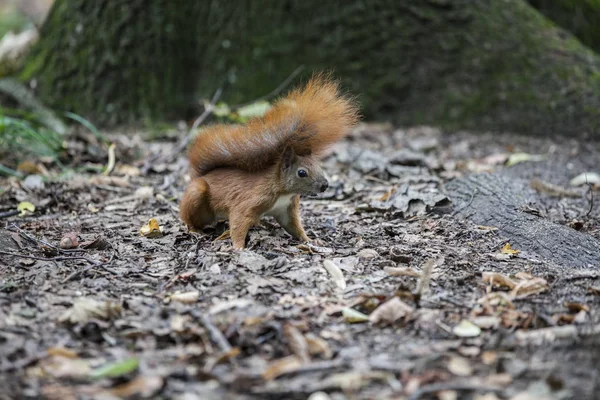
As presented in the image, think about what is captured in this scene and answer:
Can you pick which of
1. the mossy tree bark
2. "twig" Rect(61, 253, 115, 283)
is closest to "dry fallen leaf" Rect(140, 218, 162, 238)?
"twig" Rect(61, 253, 115, 283)

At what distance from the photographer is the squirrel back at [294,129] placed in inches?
163

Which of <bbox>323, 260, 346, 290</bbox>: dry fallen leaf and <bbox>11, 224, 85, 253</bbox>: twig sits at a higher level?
<bbox>11, 224, 85, 253</bbox>: twig

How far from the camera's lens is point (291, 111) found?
4148 mm

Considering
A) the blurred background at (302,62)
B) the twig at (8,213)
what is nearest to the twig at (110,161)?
the blurred background at (302,62)

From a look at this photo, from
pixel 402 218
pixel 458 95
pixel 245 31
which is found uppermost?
pixel 245 31

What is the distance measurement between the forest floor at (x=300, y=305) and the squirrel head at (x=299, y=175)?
350 mm

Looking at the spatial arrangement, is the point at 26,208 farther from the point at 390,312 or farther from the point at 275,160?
the point at 390,312

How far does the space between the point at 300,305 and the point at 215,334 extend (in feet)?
1.77

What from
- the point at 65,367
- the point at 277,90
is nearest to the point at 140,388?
the point at 65,367

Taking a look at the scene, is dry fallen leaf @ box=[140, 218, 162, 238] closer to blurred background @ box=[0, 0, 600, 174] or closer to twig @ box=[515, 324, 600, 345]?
twig @ box=[515, 324, 600, 345]

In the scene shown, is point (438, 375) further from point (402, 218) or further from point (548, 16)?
point (548, 16)

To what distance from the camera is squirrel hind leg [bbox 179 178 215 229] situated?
436cm

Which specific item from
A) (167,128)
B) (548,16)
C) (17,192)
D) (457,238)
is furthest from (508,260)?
(548,16)

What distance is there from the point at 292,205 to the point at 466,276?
1.34 m
